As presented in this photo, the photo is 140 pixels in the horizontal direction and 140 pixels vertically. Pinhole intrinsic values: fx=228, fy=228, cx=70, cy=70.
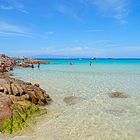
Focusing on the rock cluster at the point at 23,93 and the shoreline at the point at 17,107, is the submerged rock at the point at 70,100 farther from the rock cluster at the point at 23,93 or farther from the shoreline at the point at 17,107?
the rock cluster at the point at 23,93

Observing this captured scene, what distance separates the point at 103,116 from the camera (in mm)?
13047

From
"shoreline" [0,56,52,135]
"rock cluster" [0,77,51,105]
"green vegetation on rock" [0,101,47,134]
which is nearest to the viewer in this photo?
"green vegetation on rock" [0,101,47,134]

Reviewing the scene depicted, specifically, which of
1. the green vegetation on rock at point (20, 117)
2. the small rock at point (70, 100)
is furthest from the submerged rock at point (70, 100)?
the green vegetation on rock at point (20, 117)

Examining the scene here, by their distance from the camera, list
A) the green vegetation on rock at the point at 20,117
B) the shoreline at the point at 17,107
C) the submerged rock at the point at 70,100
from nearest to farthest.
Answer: the green vegetation on rock at the point at 20,117 < the shoreline at the point at 17,107 < the submerged rock at the point at 70,100

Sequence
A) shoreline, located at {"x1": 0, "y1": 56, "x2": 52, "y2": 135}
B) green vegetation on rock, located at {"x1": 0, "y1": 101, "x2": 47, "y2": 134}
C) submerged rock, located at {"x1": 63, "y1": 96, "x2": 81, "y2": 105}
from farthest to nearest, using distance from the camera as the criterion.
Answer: submerged rock, located at {"x1": 63, "y1": 96, "x2": 81, "y2": 105}
shoreline, located at {"x1": 0, "y1": 56, "x2": 52, "y2": 135}
green vegetation on rock, located at {"x1": 0, "y1": 101, "x2": 47, "y2": 134}

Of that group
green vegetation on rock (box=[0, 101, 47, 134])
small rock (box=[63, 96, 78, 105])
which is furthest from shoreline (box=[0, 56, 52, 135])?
small rock (box=[63, 96, 78, 105])

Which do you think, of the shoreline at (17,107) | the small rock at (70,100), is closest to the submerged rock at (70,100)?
the small rock at (70,100)

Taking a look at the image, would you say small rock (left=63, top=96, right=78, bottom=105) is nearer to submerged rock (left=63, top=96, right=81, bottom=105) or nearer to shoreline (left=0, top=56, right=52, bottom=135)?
submerged rock (left=63, top=96, right=81, bottom=105)

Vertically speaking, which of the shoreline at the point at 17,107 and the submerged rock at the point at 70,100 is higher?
the shoreline at the point at 17,107

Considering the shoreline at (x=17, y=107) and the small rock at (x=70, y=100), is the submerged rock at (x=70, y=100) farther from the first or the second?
the shoreline at (x=17, y=107)

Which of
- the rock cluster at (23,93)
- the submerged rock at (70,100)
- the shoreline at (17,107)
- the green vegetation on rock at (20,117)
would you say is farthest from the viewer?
the submerged rock at (70,100)

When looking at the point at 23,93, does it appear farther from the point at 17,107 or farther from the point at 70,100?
the point at 70,100

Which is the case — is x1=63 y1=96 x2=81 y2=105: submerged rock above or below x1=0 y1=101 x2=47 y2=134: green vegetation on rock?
below

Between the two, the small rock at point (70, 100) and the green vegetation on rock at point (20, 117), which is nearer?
the green vegetation on rock at point (20, 117)
